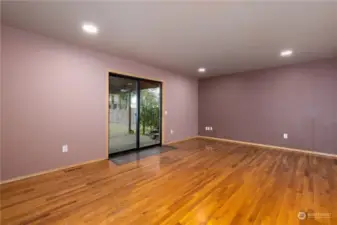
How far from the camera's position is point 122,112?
4496mm

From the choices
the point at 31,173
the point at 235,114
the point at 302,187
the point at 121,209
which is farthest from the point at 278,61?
the point at 31,173

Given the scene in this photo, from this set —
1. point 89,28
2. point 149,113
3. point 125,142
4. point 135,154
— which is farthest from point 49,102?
point 149,113

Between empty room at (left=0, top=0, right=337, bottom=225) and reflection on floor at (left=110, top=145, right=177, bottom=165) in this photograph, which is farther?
reflection on floor at (left=110, top=145, right=177, bottom=165)

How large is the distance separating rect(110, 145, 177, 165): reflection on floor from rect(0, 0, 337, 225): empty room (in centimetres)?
5

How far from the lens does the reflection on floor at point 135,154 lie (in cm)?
376

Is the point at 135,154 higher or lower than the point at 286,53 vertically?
lower

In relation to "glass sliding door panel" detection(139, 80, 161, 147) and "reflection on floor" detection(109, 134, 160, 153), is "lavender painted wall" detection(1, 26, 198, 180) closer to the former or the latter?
"reflection on floor" detection(109, 134, 160, 153)

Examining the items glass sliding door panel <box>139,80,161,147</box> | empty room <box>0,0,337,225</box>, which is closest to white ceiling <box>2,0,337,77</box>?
empty room <box>0,0,337,225</box>

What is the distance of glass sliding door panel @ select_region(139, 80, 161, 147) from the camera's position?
481 cm

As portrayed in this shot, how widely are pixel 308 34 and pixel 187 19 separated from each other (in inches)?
82.1

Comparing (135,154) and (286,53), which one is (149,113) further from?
(286,53)

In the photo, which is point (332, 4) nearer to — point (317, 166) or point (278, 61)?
point (278, 61)

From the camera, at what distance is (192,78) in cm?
644

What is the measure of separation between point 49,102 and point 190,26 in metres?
2.69
